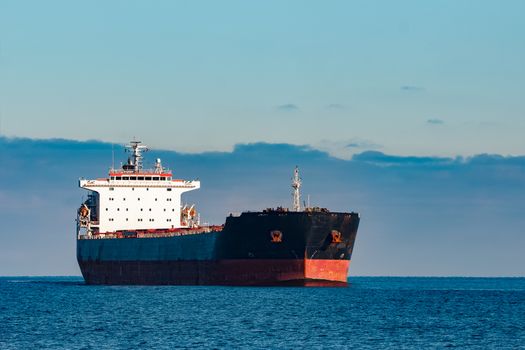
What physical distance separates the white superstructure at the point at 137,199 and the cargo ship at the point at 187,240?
3.1 inches

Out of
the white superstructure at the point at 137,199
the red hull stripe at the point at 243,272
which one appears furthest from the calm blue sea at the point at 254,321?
the white superstructure at the point at 137,199

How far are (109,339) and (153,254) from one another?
38.0 m

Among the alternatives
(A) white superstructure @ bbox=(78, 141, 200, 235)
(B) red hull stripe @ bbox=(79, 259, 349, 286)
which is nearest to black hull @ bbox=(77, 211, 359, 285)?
(B) red hull stripe @ bbox=(79, 259, 349, 286)

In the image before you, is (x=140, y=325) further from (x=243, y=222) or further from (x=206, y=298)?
(x=243, y=222)

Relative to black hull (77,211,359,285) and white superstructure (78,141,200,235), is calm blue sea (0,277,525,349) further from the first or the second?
white superstructure (78,141,200,235)

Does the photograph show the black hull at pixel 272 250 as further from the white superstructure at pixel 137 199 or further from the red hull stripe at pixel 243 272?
the white superstructure at pixel 137 199

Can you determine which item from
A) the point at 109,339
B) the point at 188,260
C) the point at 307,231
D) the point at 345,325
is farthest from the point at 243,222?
the point at 109,339

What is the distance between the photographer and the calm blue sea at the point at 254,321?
143 ft

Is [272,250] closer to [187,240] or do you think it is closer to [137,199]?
[187,240]

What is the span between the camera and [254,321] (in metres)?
51.1

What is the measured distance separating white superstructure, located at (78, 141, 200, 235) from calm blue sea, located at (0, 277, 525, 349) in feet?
53.2

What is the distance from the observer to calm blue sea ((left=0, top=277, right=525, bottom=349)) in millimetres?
43594

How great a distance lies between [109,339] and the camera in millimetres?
43938

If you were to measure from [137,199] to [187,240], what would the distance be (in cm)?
1490
